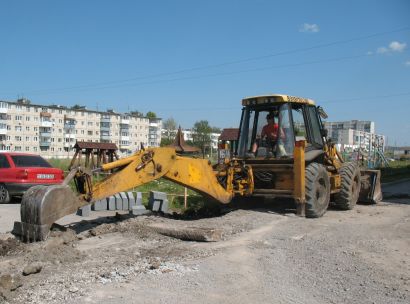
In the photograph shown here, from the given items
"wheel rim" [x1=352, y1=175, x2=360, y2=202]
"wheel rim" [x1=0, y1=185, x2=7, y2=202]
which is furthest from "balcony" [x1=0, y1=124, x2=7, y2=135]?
"wheel rim" [x1=352, y1=175, x2=360, y2=202]

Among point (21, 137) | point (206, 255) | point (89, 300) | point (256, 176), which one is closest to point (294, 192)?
point (256, 176)

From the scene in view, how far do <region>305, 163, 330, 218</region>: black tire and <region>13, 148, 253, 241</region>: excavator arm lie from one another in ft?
3.79

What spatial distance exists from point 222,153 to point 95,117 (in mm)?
106804

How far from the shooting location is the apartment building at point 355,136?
37281 millimetres

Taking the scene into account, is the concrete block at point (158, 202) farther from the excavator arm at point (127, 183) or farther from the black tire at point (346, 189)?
the black tire at point (346, 189)

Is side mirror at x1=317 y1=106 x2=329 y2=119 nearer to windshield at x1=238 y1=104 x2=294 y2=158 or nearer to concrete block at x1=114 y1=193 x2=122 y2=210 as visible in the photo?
windshield at x1=238 y1=104 x2=294 y2=158

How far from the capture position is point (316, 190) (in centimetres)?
945

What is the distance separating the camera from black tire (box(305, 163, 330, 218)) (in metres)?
9.08

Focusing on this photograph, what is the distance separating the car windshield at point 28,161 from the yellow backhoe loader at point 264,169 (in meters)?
6.43

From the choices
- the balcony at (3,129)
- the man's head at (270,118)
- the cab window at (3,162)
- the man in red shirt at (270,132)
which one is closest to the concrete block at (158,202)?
the man in red shirt at (270,132)

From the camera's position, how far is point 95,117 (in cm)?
11325

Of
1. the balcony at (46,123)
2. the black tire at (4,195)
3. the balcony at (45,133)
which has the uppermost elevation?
the balcony at (46,123)

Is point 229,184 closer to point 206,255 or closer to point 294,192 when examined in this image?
point 294,192

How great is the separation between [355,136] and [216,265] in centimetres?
4887
